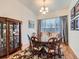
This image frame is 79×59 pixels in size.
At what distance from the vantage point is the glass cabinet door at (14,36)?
5523 mm

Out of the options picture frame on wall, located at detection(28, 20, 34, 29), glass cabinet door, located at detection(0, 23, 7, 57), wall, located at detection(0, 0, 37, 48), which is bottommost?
glass cabinet door, located at detection(0, 23, 7, 57)

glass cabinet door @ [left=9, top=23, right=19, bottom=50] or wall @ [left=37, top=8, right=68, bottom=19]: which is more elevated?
wall @ [left=37, top=8, right=68, bottom=19]

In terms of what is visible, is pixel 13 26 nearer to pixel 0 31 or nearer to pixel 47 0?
pixel 0 31

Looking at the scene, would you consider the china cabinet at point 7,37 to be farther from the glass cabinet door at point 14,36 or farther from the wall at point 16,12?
the wall at point 16,12

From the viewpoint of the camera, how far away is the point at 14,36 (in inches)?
230

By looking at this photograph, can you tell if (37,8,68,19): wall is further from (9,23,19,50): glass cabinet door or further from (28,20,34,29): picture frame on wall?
(9,23,19,50): glass cabinet door

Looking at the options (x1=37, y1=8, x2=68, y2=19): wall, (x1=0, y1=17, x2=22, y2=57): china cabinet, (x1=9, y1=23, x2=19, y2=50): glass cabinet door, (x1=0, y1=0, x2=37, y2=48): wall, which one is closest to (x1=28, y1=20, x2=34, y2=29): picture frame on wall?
(x1=0, y1=0, x2=37, y2=48): wall

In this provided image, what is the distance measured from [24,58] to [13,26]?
6.19 feet

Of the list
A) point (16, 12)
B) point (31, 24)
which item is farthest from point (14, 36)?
point (31, 24)

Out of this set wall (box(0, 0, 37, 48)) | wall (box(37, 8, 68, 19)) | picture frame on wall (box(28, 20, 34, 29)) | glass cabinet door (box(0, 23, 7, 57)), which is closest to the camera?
glass cabinet door (box(0, 23, 7, 57))

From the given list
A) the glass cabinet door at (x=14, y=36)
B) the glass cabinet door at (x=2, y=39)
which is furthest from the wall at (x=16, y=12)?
the glass cabinet door at (x=2, y=39)

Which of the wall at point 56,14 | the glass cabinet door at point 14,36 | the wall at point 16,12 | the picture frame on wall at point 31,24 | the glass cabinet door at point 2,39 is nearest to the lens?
the glass cabinet door at point 2,39

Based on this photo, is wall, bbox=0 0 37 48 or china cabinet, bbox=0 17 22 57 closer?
china cabinet, bbox=0 17 22 57

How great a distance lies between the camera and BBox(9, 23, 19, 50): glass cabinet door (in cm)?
552
